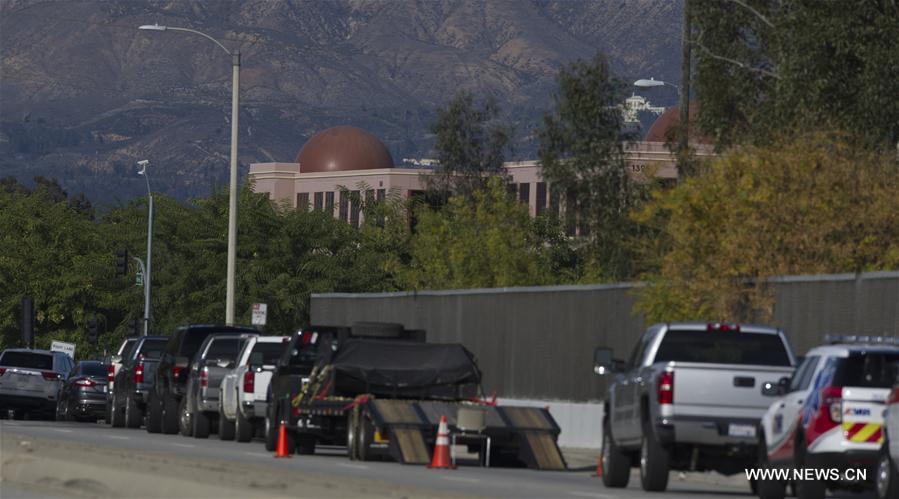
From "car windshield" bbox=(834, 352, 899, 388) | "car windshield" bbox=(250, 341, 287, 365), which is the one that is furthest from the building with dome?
"car windshield" bbox=(834, 352, 899, 388)

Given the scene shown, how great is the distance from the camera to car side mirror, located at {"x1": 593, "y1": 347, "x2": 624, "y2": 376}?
2364 cm

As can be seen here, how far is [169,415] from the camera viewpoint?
128 feet

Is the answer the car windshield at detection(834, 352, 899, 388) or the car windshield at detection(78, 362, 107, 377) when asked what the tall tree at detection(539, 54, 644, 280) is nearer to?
the car windshield at detection(78, 362, 107, 377)

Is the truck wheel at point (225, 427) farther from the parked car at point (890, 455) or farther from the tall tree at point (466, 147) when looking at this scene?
the tall tree at point (466, 147)

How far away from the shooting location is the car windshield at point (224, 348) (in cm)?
3728

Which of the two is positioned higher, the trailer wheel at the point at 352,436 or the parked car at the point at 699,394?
the parked car at the point at 699,394

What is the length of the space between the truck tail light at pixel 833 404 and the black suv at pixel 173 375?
20248 mm

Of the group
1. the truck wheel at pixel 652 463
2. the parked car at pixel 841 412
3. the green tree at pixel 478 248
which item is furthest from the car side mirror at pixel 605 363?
the green tree at pixel 478 248

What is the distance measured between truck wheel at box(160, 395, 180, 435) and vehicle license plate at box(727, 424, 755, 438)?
61.6ft

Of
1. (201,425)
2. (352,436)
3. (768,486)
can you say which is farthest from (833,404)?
(201,425)

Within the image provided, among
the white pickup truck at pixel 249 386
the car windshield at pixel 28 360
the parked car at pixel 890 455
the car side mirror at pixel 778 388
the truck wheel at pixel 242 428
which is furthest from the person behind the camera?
the car windshield at pixel 28 360

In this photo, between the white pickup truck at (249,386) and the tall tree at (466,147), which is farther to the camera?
the tall tree at (466,147)

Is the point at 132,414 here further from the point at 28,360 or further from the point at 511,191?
the point at 511,191

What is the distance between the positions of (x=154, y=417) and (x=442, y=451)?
1429 centimetres
